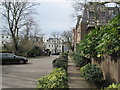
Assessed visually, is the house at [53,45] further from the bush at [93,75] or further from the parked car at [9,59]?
the bush at [93,75]

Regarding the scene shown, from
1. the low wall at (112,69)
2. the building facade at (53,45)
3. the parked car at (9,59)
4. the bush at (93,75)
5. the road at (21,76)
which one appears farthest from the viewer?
the building facade at (53,45)

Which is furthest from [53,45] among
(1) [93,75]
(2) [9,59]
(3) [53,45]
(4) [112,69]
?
(4) [112,69]

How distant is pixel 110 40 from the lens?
243 inches

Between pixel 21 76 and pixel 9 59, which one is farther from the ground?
pixel 21 76

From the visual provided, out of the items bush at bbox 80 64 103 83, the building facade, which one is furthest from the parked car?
the building facade

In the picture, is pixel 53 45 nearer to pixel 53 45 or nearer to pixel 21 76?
pixel 53 45

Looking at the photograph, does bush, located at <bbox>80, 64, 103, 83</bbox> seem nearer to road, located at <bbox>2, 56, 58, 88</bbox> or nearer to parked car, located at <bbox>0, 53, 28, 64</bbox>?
road, located at <bbox>2, 56, 58, 88</bbox>

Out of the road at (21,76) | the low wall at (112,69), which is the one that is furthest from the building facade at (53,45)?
the low wall at (112,69)

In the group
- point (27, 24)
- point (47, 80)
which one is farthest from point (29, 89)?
point (27, 24)

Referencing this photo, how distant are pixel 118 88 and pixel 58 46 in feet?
328

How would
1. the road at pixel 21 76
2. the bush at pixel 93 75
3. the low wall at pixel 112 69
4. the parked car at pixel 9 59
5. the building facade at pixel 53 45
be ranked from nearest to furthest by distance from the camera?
the low wall at pixel 112 69 → the bush at pixel 93 75 → the road at pixel 21 76 → the parked car at pixel 9 59 → the building facade at pixel 53 45

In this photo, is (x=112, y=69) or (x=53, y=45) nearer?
(x=112, y=69)

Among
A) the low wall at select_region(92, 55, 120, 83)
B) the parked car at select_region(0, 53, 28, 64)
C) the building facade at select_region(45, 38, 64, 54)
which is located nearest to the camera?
the low wall at select_region(92, 55, 120, 83)

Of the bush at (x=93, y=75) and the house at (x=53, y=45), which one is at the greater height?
the bush at (x=93, y=75)
